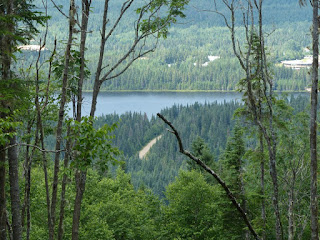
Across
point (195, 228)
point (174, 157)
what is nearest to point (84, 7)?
point (195, 228)

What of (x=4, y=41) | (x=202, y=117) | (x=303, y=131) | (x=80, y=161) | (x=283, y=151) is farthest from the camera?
(x=202, y=117)

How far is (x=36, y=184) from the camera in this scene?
2578cm

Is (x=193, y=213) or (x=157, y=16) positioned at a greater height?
(x=157, y=16)

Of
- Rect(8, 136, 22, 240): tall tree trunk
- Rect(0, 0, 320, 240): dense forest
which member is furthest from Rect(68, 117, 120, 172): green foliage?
Rect(8, 136, 22, 240): tall tree trunk

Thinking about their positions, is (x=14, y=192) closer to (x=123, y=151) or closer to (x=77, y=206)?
(x=77, y=206)

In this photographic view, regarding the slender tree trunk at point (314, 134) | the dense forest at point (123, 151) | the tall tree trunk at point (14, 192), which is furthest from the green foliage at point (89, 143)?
the slender tree trunk at point (314, 134)

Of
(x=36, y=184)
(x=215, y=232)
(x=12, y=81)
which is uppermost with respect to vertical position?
(x=12, y=81)

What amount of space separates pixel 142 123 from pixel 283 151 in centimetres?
15136

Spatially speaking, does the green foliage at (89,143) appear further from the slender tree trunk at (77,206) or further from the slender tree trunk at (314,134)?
the slender tree trunk at (314,134)

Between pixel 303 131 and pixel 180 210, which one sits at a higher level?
pixel 303 131

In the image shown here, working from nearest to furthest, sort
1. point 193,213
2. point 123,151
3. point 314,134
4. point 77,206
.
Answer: point 314,134, point 77,206, point 123,151, point 193,213

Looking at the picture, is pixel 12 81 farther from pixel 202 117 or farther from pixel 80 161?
pixel 202 117

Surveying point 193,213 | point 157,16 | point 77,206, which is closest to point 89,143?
point 77,206

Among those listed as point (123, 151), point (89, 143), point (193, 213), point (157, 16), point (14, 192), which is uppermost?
point (157, 16)
